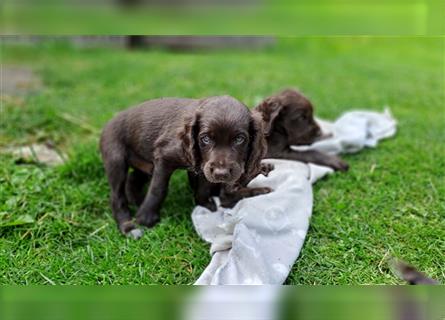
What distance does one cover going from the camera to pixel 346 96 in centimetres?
868

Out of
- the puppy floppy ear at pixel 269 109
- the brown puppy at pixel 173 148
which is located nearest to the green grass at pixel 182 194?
the brown puppy at pixel 173 148

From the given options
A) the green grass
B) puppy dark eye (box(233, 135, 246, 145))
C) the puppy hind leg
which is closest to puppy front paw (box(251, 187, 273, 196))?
the green grass

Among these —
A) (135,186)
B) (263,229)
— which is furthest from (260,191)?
(135,186)

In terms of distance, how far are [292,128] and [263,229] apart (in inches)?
72.1

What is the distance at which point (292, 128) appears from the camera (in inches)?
235

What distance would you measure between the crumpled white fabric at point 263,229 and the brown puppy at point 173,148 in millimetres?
229

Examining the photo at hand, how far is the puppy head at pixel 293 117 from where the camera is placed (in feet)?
19.2

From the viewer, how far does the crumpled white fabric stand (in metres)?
4.02

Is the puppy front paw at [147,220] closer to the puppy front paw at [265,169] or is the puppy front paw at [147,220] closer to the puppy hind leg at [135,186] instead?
the puppy hind leg at [135,186]

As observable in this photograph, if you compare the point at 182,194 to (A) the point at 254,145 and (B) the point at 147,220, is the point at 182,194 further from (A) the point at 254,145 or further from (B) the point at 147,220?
(A) the point at 254,145

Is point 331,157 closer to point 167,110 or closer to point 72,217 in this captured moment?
point 167,110

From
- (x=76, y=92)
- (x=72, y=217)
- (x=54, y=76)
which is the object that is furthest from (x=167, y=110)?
(x=54, y=76)

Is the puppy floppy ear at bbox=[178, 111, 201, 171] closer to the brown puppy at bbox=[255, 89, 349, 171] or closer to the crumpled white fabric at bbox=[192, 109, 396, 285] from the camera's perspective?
the crumpled white fabric at bbox=[192, 109, 396, 285]

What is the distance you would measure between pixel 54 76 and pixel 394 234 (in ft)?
21.4
